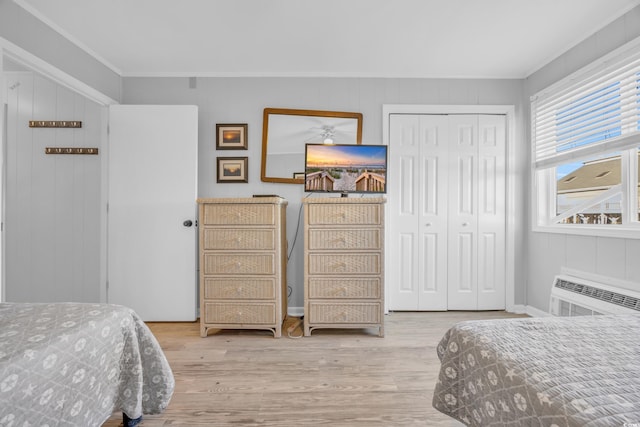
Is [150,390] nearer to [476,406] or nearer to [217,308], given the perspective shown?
[217,308]

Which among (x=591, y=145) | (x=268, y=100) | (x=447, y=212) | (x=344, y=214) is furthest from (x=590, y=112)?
(x=268, y=100)

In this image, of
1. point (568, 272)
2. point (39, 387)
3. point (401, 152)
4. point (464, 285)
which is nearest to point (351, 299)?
point (464, 285)

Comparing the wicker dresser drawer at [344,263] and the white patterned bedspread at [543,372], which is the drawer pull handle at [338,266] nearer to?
the wicker dresser drawer at [344,263]

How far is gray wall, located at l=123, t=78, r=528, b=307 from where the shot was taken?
10.5ft

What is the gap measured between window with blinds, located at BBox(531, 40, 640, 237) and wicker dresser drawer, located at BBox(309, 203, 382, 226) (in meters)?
1.62

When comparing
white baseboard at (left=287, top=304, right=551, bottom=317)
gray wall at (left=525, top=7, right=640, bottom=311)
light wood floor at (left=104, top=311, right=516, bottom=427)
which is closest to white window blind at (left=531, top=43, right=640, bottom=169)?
gray wall at (left=525, top=7, right=640, bottom=311)

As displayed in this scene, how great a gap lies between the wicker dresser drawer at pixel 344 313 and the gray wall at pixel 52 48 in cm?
269

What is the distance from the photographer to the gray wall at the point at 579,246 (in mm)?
2168

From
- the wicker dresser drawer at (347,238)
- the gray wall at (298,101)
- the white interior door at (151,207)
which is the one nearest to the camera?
the wicker dresser drawer at (347,238)

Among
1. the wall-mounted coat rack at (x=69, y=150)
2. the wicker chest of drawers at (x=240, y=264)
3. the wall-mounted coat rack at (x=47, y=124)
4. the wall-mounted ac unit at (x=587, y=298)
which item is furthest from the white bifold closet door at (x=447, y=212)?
the wall-mounted coat rack at (x=47, y=124)

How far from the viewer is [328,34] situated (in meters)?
2.49

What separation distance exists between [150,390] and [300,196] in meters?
2.07

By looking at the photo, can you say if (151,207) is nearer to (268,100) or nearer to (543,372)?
(268,100)

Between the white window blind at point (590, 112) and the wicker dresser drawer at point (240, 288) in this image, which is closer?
the white window blind at point (590, 112)
